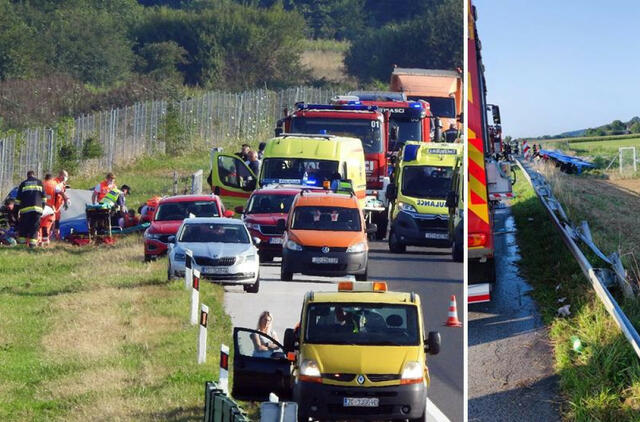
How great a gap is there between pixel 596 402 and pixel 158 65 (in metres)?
79.0

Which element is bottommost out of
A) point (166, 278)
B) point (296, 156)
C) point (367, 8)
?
point (166, 278)

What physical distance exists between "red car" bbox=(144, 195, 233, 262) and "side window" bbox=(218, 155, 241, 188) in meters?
1.74

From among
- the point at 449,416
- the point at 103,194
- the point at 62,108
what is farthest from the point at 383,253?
the point at 62,108

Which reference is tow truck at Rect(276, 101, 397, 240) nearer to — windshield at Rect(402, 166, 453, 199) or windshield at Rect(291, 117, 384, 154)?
windshield at Rect(291, 117, 384, 154)

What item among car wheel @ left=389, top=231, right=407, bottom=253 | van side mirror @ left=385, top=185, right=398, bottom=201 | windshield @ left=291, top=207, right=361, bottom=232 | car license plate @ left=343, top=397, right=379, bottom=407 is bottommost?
car wheel @ left=389, top=231, right=407, bottom=253

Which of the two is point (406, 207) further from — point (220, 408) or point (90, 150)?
point (90, 150)

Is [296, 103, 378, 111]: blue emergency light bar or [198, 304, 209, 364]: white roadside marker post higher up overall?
[296, 103, 378, 111]: blue emergency light bar

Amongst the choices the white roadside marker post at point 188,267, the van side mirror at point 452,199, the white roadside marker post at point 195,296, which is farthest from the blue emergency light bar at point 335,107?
the van side mirror at point 452,199

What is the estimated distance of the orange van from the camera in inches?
824

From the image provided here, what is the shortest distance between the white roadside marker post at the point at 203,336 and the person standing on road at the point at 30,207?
13837mm

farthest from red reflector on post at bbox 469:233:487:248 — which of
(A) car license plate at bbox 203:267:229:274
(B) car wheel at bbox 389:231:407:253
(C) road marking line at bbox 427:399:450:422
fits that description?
(B) car wheel at bbox 389:231:407:253

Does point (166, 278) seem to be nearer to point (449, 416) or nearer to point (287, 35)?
point (449, 416)

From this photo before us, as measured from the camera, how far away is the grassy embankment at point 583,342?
9.27m

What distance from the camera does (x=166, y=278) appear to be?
24203 mm
